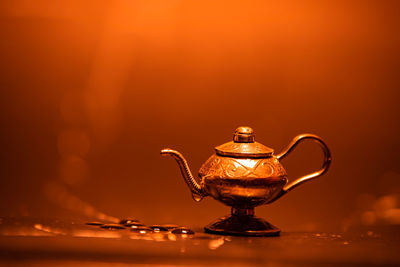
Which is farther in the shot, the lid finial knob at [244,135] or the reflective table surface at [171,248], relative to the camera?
the lid finial knob at [244,135]

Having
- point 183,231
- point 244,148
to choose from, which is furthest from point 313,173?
point 183,231

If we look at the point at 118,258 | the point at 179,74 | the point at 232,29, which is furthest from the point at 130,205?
the point at 118,258

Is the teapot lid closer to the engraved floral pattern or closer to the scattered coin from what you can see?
the engraved floral pattern

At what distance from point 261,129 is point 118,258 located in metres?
0.89

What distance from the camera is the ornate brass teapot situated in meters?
2.16

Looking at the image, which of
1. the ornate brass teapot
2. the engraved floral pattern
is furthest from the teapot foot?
the engraved floral pattern

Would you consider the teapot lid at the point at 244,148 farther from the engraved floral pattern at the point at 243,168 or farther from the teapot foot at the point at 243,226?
the teapot foot at the point at 243,226

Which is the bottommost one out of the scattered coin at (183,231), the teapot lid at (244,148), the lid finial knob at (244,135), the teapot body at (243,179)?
the scattered coin at (183,231)

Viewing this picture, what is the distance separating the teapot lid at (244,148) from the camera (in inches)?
85.5

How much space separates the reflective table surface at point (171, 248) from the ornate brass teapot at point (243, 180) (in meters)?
0.04

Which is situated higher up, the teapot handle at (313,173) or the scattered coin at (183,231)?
the teapot handle at (313,173)

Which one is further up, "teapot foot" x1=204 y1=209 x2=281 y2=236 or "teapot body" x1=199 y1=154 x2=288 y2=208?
"teapot body" x1=199 y1=154 x2=288 y2=208

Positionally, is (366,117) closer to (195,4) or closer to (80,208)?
(195,4)

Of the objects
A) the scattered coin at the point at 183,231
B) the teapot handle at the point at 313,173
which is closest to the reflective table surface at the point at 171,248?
the scattered coin at the point at 183,231
